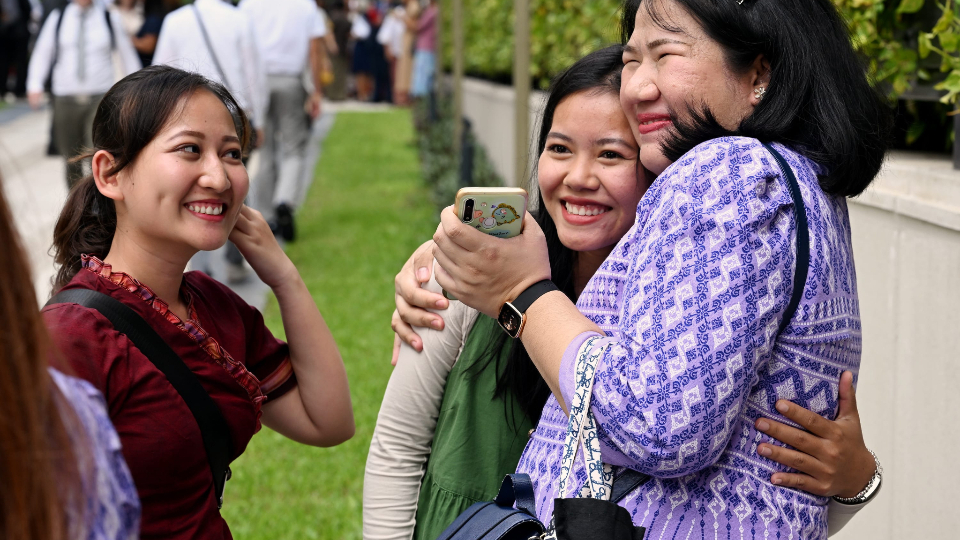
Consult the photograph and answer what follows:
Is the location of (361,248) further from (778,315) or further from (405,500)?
(778,315)

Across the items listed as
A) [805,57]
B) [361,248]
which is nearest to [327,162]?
[361,248]

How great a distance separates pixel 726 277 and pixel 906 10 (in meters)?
1.76

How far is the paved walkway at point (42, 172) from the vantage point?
2793 mm

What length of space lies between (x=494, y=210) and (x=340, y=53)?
24084 mm

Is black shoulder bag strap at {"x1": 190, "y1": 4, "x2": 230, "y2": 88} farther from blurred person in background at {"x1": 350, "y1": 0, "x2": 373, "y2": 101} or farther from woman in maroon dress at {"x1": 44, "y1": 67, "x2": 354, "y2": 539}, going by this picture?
blurred person in background at {"x1": 350, "y1": 0, "x2": 373, "y2": 101}

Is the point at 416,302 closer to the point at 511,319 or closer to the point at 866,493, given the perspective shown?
the point at 511,319

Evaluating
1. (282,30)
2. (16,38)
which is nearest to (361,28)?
(16,38)

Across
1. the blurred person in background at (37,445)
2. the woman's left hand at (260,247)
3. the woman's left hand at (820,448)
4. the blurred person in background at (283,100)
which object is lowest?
the blurred person in background at (283,100)

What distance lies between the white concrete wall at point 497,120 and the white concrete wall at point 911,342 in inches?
188

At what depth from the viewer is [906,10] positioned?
2775 mm

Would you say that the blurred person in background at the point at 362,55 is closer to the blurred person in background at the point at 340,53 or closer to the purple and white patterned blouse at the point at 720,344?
the blurred person in background at the point at 340,53

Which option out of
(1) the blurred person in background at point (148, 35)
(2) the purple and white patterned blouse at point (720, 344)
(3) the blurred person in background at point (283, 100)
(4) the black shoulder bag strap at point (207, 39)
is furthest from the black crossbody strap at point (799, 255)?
(1) the blurred person in background at point (148, 35)

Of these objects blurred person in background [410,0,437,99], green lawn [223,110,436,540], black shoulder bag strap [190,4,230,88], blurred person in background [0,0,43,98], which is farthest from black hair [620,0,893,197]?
blurred person in background [0,0,43,98]

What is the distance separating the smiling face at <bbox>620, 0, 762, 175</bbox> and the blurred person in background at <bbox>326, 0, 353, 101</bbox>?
23.4m
